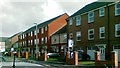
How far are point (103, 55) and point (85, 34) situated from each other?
304 inches

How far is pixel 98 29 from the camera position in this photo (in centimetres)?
3959

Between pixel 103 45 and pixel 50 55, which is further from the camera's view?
pixel 50 55

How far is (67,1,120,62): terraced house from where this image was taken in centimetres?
3553

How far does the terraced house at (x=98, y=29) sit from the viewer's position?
35531 mm

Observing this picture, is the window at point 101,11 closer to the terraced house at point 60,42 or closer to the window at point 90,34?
the window at point 90,34

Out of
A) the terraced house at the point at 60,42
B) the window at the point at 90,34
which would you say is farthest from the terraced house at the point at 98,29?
the terraced house at the point at 60,42

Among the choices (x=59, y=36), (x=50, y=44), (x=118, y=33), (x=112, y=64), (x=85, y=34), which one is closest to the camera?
(x=112, y=64)

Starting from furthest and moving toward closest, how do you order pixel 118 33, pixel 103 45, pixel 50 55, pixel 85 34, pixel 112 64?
pixel 50 55 < pixel 85 34 < pixel 103 45 < pixel 118 33 < pixel 112 64

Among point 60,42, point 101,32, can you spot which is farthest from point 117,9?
point 60,42

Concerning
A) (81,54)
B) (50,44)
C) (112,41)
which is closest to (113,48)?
(112,41)

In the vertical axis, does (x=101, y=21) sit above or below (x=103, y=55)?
above

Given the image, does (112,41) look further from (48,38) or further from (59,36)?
(48,38)

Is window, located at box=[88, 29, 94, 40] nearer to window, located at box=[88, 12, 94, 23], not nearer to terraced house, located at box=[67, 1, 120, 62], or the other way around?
terraced house, located at box=[67, 1, 120, 62]

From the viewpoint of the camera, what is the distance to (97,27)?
39.9m
